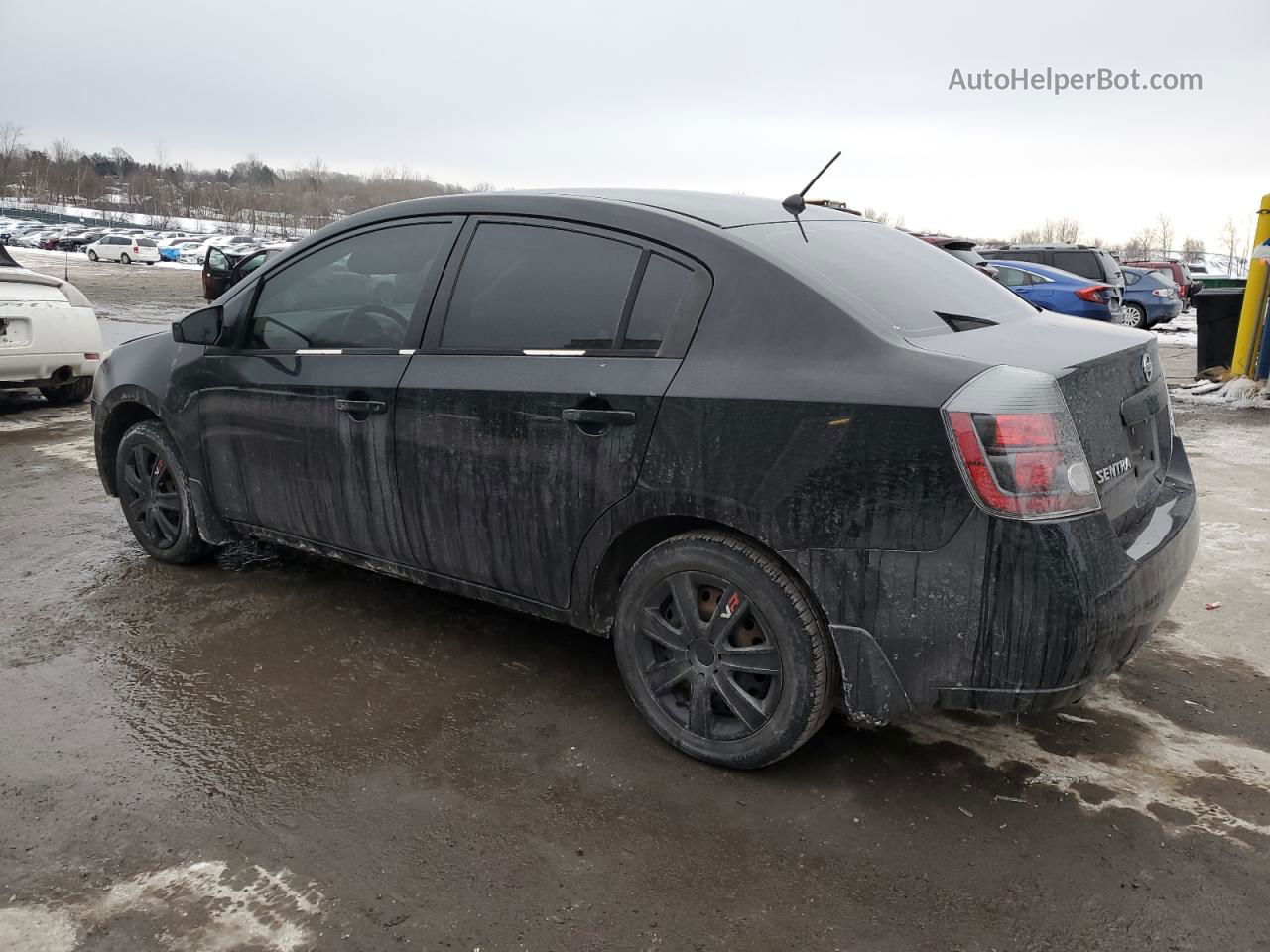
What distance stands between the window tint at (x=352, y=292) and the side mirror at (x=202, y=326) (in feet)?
0.53

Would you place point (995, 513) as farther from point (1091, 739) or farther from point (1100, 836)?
point (1091, 739)

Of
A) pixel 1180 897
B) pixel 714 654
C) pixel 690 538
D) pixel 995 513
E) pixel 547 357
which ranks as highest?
pixel 547 357

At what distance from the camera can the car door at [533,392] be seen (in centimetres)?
300

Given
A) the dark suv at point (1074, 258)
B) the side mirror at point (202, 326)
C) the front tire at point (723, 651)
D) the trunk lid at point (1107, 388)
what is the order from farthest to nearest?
the dark suv at point (1074, 258)
the side mirror at point (202, 326)
the front tire at point (723, 651)
the trunk lid at point (1107, 388)

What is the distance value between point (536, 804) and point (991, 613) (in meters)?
1.32

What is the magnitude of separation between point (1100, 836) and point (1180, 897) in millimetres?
266

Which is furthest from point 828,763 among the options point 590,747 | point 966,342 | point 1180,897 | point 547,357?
point 547,357

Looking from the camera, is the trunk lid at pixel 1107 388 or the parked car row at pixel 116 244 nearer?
the trunk lid at pixel 1107 388

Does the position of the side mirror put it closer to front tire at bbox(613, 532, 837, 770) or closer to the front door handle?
the front door handle

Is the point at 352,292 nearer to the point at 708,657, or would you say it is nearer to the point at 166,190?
the point at 708,657

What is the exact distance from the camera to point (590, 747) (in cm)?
313

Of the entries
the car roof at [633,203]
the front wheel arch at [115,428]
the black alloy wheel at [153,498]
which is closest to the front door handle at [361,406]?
the car roof at [633,203]

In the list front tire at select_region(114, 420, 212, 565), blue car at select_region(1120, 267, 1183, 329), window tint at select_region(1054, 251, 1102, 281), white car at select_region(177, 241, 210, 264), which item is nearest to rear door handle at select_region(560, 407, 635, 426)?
front tire at select_region(114, 420, 212, 565)

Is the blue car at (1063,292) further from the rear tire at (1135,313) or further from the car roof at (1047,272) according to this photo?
the rear tire at (1135,313)
